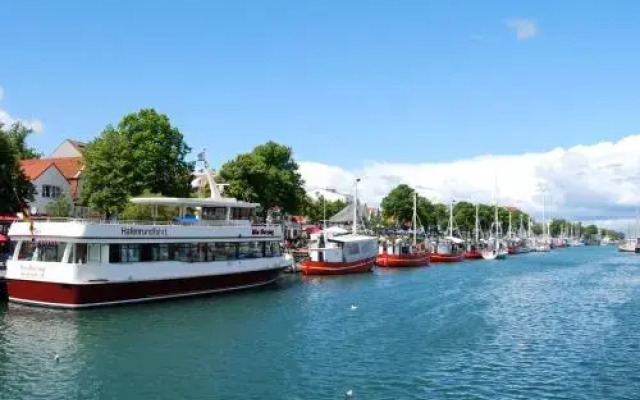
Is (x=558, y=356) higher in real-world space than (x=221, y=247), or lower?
lower

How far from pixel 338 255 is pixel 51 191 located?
117 ft

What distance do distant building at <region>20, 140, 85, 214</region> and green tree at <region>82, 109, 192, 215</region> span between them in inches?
267

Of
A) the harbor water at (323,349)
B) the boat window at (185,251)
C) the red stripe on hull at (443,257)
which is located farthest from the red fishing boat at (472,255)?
the boat window at (185,251)

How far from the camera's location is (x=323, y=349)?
32062 millimetres

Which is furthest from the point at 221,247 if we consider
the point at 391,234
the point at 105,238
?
the point at 391,234

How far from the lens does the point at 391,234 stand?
5748 inches

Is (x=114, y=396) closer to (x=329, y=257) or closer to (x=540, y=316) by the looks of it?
(x=540, y=316)

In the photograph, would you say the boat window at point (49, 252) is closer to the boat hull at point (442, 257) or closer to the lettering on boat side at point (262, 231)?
the lettering on boat side at point (262, 231)

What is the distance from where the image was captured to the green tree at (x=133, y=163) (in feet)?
224

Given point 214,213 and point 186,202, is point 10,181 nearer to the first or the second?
point 186,202

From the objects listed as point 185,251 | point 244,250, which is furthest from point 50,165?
point 185,251

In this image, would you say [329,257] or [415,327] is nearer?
[415,327]

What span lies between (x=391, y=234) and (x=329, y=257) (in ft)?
246

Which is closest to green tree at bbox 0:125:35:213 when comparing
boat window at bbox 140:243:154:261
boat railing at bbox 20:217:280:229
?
boat railing at bbox 20:217:280:229
